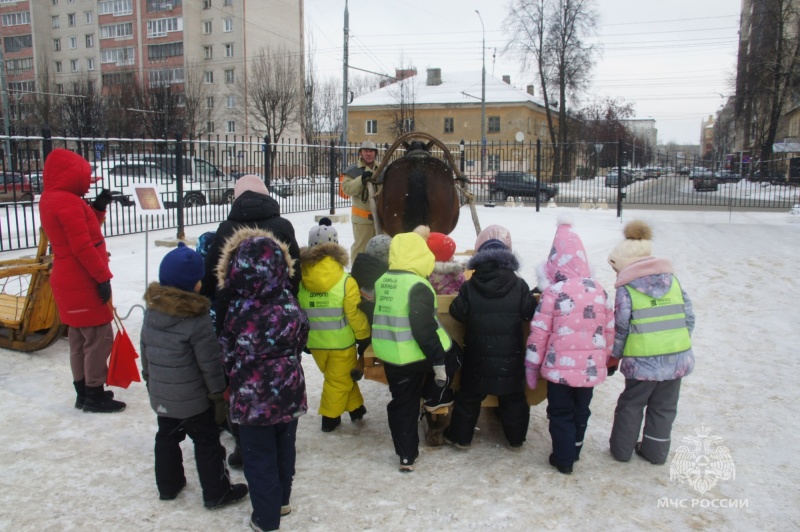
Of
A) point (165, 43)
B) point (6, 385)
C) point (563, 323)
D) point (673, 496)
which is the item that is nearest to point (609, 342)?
point (563, 323)

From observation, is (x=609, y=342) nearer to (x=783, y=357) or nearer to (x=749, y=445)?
(x=749, y=445)

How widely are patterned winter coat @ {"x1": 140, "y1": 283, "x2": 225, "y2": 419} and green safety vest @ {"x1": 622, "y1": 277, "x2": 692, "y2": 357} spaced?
2440mm

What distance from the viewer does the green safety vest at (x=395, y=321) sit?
11.9 ft

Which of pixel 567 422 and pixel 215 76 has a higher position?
pixel 215 76

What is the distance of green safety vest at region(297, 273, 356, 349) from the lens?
3979 millimetres

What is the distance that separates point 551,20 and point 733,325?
40.8 m

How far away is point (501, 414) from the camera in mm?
4133

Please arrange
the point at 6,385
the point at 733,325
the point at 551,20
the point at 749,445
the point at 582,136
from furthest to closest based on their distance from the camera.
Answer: the point at 582,136, the point at 551,20, the point at 733,325, the point at 6,385, the point at 749,445

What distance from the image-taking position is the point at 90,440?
4.19 meters

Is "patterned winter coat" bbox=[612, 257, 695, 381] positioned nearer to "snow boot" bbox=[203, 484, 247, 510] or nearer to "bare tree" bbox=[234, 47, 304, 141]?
"snow boot" bbox=[203, 484, 247, 510]

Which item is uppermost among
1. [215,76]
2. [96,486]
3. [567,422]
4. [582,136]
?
[215,76]

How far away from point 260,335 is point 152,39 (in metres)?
65.8

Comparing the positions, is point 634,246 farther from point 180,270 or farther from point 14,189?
point 14,189

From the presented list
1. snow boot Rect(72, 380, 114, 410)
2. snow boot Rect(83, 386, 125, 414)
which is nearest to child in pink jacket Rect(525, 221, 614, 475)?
snow boot Rect(83, 386, 125, 414)
